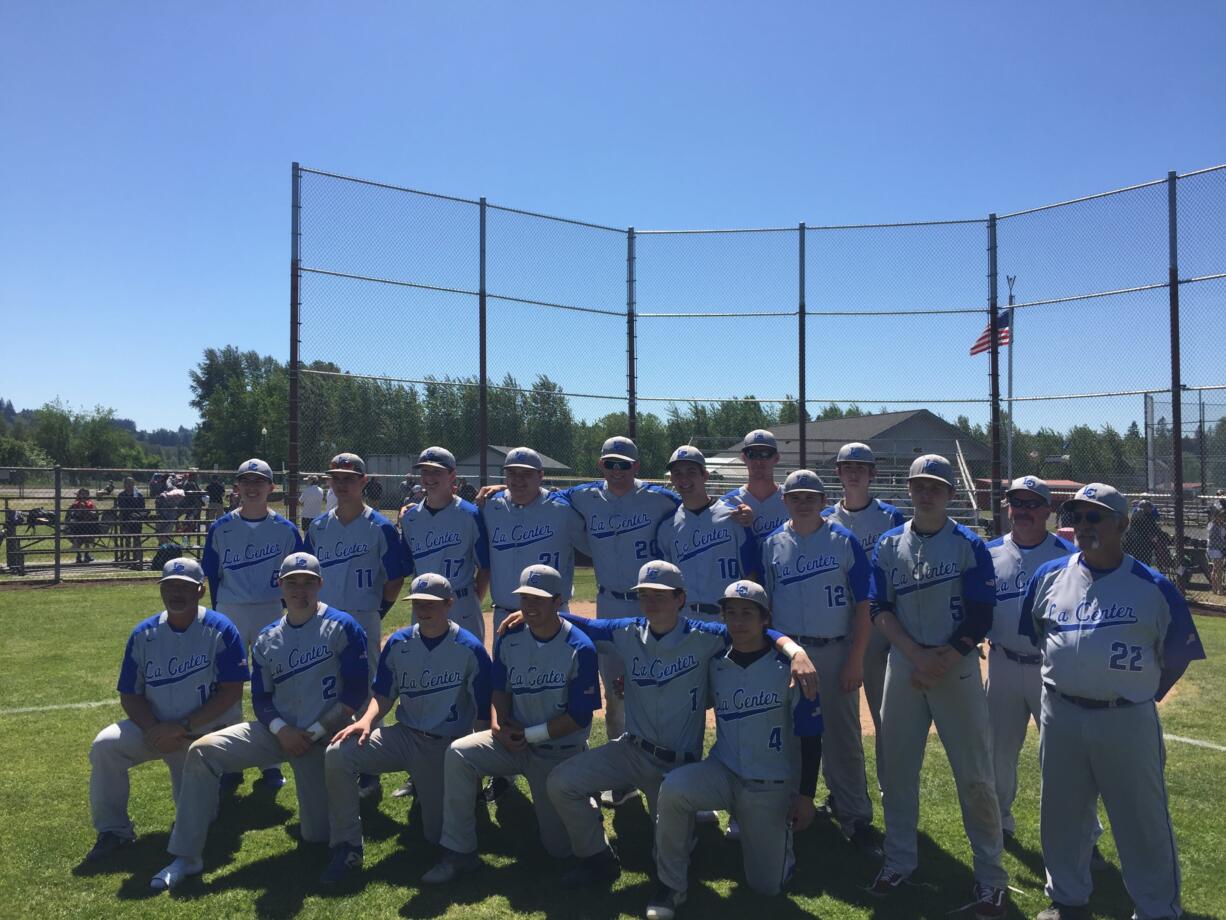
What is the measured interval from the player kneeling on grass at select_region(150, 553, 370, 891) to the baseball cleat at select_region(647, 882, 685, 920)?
186 centimetres

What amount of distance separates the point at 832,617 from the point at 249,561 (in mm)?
3793

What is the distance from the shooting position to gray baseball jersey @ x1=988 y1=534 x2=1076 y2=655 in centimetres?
455

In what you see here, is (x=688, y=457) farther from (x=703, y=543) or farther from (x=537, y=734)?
(x=537, y=734)

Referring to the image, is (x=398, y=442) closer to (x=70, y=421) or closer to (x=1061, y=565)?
(x=1061, y=565)

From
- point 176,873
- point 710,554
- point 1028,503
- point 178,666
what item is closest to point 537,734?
point 710,554

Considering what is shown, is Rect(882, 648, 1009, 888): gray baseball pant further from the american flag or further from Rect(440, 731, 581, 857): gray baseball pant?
the american flag

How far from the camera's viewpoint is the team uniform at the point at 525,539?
18.0 ft

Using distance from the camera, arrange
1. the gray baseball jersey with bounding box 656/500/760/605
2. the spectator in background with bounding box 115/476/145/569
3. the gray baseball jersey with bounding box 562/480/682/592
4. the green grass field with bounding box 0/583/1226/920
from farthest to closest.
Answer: the spectator in background with bounding box 115/476/145/569
the gray baseball jersey with bounding box 562/480/682/592
the gray baseball jersey with bounding box 656/500/760/605
the green grass field with bounding box 0/583/1226/920

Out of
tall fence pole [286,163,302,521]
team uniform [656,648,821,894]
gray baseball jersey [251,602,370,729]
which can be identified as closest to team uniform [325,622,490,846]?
gray baseball jersey [251,602,370,729]

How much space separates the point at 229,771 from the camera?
445 centimetres

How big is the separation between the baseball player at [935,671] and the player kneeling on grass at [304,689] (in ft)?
9.01

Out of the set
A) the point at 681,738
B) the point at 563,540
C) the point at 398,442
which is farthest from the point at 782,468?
the point at 681,738

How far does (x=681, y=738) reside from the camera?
4.26 m

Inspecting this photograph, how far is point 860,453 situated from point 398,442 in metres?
8.52
